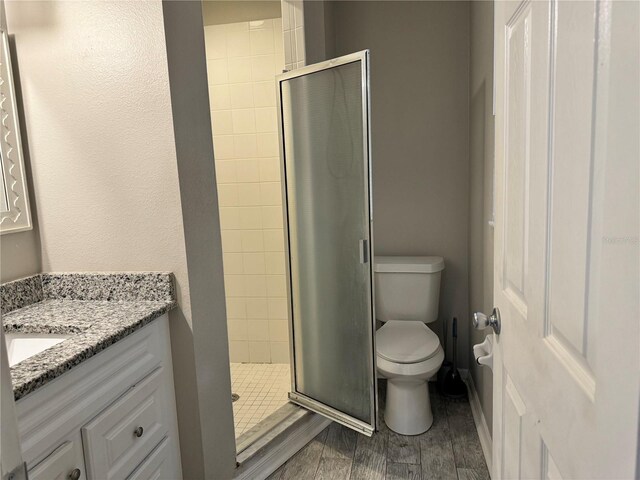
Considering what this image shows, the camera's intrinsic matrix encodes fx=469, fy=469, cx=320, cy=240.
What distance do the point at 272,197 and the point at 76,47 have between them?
159 centimetres

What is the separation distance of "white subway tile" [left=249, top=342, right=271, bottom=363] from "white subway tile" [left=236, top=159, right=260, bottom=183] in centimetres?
111

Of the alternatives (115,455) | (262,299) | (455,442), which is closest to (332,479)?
(455,442)

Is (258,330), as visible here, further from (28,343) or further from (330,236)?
(28,343)

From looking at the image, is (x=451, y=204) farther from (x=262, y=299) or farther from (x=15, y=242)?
(x=15, y=242)

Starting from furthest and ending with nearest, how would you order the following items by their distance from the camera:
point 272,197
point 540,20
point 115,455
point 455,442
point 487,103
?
point 272,197, point 455,442, point 487,103, point 115,455, point 540,20

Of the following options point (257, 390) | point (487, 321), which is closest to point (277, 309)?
point (257, 390)

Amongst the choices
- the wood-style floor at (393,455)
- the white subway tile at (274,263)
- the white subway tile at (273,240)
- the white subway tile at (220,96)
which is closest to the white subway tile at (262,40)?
the white subway tile at (220,96)

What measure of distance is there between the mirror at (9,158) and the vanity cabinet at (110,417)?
0.62 metres

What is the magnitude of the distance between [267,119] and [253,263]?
940 millimetres

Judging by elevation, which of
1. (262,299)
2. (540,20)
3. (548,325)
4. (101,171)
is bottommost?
(262,299)

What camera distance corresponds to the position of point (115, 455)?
130 centimetres

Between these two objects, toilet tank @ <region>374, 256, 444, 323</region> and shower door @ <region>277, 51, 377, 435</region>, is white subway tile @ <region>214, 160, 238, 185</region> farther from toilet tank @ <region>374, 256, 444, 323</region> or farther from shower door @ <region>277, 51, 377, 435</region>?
toilet tank @ <region>374, 256, 444, 323</region>

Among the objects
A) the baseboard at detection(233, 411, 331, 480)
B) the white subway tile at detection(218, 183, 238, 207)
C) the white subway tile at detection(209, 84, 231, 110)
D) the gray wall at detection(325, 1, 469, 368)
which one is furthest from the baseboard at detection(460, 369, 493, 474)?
the white subway tile at detection(209, 84, 231, 110)

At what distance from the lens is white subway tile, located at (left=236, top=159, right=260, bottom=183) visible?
3.02 metres
